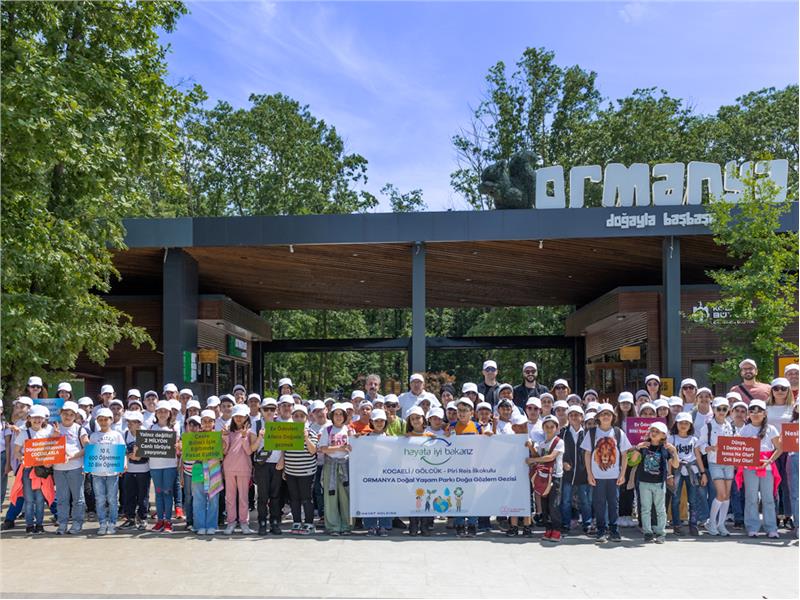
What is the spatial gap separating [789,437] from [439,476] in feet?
13.7

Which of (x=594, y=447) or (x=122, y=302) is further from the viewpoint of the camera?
(x=122, y=302)

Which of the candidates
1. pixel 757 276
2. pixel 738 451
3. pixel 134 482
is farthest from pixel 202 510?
pixel 757 276

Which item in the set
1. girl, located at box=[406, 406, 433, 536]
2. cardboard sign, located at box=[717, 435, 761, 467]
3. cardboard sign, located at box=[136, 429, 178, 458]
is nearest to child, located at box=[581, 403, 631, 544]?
cardboard sign, located at box=[717, 435, 761, 467]

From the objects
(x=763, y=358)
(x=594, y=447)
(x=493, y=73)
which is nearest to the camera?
(x=594, y=447)

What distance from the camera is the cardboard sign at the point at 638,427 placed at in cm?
1062

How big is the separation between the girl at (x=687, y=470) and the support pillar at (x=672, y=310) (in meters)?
8.04

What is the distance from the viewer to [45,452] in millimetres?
10414

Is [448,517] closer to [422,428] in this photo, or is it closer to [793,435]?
[422,428]

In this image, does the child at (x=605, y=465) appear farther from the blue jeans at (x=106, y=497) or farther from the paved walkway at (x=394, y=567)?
the blue jeans at (x=106, y=497)

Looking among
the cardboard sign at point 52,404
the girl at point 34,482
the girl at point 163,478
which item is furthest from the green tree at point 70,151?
the girl at point 163,478

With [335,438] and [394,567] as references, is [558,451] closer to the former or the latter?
[335,438]

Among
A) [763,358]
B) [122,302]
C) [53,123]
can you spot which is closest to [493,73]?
[122,302]

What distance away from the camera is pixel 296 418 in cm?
1049

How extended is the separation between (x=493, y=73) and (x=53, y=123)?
3624 cm
